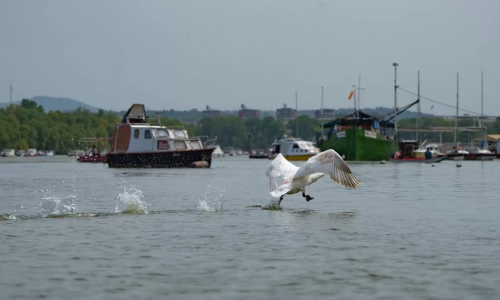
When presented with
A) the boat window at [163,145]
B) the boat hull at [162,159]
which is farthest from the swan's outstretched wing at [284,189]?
the boat window at [163,145]

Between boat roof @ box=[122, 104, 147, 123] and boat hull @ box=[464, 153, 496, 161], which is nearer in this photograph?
boat roof @ box=[122, 104, 147, 123]

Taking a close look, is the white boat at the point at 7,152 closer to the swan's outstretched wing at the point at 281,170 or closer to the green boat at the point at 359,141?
the green boat at the point at 359,141

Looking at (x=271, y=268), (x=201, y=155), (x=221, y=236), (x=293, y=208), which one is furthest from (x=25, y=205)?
(x=201, y=155)

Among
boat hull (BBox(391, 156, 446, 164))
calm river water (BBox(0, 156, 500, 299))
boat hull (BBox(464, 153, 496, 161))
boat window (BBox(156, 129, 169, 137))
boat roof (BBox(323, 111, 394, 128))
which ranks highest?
boat roof (BBox(323, 111, 394, 128))

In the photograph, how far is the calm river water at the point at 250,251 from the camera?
1266 centimetres

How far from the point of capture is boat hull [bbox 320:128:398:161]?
10094 centimetres

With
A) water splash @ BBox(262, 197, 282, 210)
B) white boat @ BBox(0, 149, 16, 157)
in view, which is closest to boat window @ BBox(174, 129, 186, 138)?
water splash @ BBox(262, 197, 282, 210)

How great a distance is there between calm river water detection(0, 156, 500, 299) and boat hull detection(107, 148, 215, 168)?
43382 millimetres

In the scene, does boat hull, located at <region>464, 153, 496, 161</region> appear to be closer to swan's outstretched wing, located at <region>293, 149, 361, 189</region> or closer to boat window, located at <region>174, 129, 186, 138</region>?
boat window, located at <region>174, 129, 186, 138</region>

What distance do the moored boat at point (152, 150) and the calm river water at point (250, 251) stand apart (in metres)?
43.6

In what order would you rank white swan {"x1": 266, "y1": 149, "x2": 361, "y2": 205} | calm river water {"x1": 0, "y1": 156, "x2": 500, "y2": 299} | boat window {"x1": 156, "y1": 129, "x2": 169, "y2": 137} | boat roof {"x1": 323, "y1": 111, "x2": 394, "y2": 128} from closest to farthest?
1. calm river water {"x1": 0, "y1": 156, "x2": 500, "y2": 299}
2. white swan {"x1": 266, "y1": 149, "x2": 361, "y2": 205}
3. boat window {"x1": 156, "y1": 129, "x2": 169, "y2": 137}
4. boat roof {"x1": 323, "y1": 111, "x2": 394, "y2": 128}

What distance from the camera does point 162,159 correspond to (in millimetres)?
71875

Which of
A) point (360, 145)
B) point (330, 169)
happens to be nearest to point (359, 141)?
point (360, 145)

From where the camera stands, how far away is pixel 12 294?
482 inches
